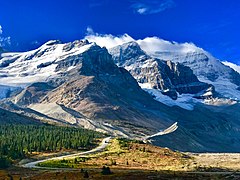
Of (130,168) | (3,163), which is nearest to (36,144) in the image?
(3,163)

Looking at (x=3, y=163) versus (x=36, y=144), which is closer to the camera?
(x=3, y=163)

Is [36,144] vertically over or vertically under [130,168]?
over

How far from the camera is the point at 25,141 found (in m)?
160

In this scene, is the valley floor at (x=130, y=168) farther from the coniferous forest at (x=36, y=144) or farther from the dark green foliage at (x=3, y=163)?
the coniferous forest at (x=36, y=144)

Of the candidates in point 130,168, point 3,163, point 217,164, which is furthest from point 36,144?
point 217,164

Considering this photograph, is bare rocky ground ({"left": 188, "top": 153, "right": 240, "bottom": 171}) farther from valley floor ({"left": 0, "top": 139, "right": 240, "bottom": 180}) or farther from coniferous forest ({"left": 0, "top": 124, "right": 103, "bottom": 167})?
coniferous forest ({"left": 0, "top": 124, "right": 103, "bottom": 167})

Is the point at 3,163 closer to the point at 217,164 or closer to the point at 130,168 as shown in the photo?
the point at 130,168

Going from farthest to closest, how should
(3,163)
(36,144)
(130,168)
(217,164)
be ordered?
(36,144), (217,164), (3,163), (130,168)

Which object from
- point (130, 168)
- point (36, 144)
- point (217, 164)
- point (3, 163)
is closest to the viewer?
point (130, 168)

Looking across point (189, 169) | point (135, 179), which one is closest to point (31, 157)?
point (189, 169)

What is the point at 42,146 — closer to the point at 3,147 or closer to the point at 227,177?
the point at 3,147

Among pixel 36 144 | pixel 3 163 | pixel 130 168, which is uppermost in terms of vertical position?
pixel 36 144

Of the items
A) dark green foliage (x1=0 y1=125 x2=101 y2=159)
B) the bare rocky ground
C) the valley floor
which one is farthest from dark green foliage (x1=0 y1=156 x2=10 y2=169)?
the bare rocky ground

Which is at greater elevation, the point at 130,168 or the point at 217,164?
the point at 217,164
